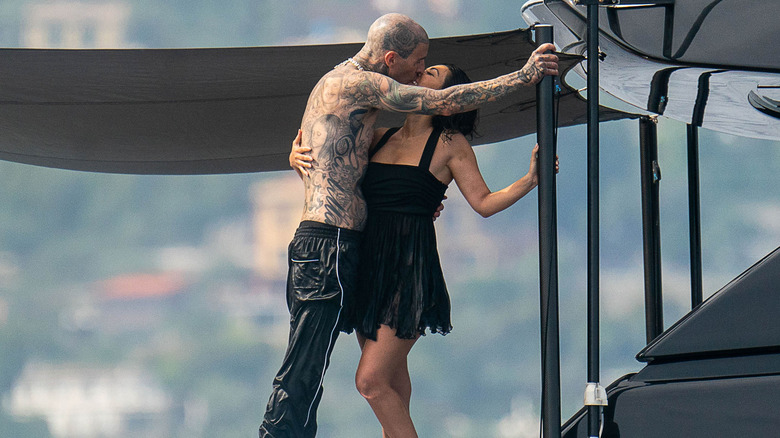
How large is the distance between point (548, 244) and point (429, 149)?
22.8 inches

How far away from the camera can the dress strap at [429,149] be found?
2.67 m

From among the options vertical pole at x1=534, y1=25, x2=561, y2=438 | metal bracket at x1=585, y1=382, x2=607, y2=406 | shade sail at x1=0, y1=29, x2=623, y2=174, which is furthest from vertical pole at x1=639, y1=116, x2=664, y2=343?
metal bracket at x1=585, y1=382, x2=607, y2=406

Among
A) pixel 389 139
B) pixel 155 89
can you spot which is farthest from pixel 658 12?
pixel 155 89

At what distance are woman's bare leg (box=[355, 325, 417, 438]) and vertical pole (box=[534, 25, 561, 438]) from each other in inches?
22.3

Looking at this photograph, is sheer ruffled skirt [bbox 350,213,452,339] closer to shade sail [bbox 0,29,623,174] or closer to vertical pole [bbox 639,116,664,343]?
shade sail [bbox 0,29,623,174]

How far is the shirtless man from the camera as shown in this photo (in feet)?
8.45

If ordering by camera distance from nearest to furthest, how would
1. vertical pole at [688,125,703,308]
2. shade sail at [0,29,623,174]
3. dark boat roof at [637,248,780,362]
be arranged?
dark boat roof at [637,248,780,362] < shade sail at [0,29,623,174] < vertical pole at [688,125,703,308]

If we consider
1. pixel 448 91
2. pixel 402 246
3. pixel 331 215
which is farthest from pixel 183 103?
pixel 448 91

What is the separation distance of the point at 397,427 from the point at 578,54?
1321mm

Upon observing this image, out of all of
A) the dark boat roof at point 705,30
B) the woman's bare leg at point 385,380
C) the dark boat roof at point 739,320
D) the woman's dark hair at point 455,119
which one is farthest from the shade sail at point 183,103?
the dark boat roof at point 739,320

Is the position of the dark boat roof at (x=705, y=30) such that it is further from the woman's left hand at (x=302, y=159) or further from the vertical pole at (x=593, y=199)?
the woman's left hand at (x=302, y=159)

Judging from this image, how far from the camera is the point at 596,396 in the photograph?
1967 millimetres

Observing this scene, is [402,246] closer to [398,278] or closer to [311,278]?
[398,278]

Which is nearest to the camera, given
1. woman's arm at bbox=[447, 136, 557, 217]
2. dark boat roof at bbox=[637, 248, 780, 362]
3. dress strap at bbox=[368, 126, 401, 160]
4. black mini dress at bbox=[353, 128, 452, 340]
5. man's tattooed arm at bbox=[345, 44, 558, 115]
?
dark boat roof at bbox=[637, 248, 780, 362]
